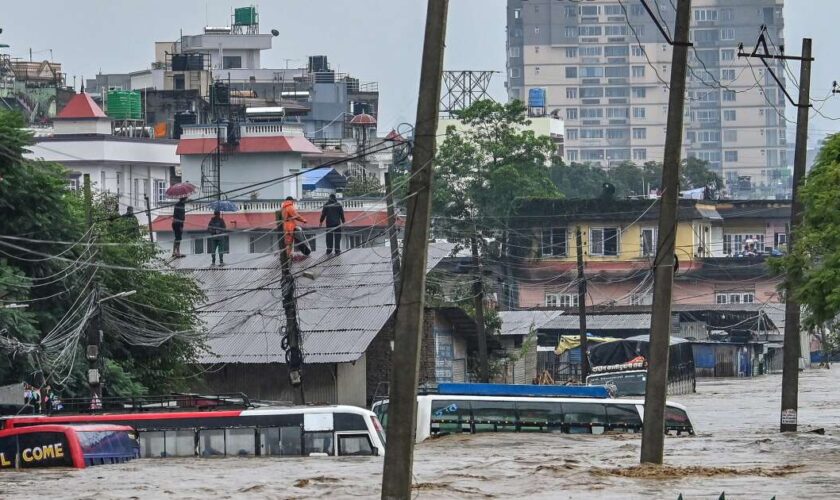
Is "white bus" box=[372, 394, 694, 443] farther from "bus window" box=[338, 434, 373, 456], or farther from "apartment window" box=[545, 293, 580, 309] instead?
"apartment window" box=[545, 293, 580, 309]

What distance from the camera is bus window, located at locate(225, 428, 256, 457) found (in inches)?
1533

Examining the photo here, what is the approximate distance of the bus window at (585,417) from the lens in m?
45.5

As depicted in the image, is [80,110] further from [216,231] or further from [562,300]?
[216,231]

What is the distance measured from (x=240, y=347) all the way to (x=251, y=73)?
281 ft

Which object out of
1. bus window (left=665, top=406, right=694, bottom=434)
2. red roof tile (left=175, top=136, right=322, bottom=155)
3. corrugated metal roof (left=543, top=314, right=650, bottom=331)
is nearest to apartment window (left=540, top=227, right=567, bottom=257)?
corrugated metal roof (left=543, top=314, right=650, bottom=331)

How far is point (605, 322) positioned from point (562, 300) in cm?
1567

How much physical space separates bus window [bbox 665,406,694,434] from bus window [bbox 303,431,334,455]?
37.5 ft

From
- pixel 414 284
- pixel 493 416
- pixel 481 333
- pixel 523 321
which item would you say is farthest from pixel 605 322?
pixel 414 284

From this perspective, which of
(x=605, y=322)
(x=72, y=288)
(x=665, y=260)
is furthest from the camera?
(x=605, y=322)

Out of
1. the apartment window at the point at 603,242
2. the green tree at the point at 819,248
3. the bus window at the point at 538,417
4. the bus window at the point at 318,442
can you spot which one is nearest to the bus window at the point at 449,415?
the bus window at the point at 538,417

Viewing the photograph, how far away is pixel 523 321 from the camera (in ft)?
268

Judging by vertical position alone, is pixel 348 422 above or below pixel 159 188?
below

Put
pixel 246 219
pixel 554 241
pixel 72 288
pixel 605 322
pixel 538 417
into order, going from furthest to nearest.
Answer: pixel 554 241 → pixel 605 322 → pixel 246 219 → pixel 72 288 → pixel 538 417

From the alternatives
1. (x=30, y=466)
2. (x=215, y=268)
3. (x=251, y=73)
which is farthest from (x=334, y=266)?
(x=251, y=73)
